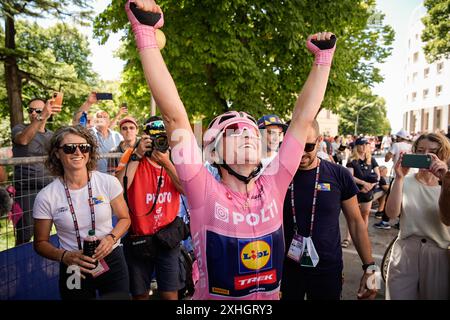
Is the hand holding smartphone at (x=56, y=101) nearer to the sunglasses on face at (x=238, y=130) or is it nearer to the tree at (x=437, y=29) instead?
the sunglasses on face at (x=238, y=130)

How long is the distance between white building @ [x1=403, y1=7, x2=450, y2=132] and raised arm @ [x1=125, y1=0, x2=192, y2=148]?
3858 cm

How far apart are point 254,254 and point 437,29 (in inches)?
1079

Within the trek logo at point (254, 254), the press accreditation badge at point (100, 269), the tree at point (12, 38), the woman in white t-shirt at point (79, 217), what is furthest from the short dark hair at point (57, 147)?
the tree at point (12, 38)

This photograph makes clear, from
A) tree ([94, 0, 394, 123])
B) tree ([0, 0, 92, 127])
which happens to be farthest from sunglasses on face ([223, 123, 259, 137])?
tree ([0, 0, 92, 127])

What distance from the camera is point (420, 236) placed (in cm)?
267

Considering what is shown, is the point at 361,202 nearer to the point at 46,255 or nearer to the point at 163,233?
the point at 163,233

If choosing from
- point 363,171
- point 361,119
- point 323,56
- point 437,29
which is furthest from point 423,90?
point 323,56

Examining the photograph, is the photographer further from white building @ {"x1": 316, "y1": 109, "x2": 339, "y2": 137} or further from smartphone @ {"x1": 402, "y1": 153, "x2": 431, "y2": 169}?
white building @ {"x1": 316, "y1": 109, "x2": 339, "y2": 137}

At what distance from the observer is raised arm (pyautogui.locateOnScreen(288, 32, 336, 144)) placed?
1787 mm

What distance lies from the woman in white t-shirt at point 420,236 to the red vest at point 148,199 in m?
2.05

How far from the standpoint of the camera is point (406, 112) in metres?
47.3

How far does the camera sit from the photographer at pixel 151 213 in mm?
2957

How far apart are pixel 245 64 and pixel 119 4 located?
2893 mm

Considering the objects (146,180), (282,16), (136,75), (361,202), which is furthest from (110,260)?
(136,75)
